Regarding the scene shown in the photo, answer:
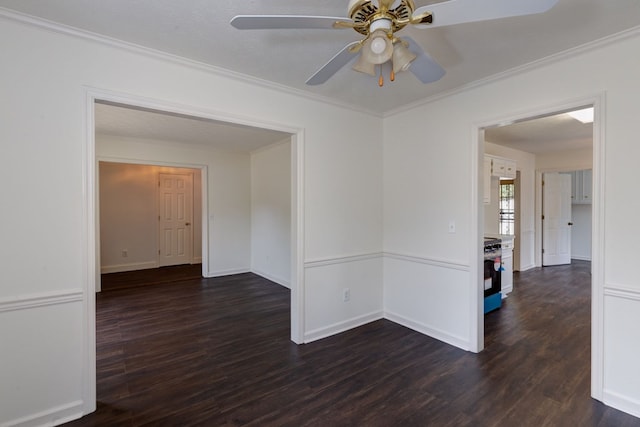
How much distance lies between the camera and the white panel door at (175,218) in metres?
6.76

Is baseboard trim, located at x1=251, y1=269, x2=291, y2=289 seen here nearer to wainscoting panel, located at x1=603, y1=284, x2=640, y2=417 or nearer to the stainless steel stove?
the stainless steel stove

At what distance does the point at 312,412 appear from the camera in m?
2.03

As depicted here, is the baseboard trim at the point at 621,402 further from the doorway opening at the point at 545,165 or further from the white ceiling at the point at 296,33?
the white ceiling at the point at 296,33

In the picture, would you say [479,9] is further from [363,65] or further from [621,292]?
[621,292]

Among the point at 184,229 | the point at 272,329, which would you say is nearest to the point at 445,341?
the point at 272,329

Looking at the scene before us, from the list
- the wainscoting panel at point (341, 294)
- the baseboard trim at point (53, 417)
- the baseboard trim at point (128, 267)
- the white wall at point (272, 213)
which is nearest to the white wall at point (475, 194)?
the wainscoting panel at point (341, 294)

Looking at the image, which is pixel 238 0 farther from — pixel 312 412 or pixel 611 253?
pixel 611 253

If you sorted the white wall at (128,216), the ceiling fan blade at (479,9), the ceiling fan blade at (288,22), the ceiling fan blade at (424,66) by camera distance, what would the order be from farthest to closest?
the white wall at (128,216), the ceiling fan blade at (424,66), the ceiling fan blade at (288,22), the ceiling fan blade at (479,9)

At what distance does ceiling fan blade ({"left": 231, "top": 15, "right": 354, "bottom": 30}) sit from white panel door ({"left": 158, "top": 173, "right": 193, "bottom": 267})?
6.30m

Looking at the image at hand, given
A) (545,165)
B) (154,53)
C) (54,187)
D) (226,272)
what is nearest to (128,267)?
(226,272)

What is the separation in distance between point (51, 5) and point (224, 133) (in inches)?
110

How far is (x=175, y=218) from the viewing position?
696 centimetres

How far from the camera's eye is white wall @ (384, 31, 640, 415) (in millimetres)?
2000

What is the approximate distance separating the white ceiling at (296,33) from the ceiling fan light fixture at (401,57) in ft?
1.08
